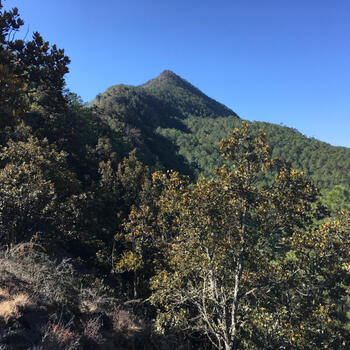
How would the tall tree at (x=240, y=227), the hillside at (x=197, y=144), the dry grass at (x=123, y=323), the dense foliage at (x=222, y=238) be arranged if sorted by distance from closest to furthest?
the dense foliage at (x=222, y=238)
the dry grass at (x=123, y=323)
the tall tree at (x=240, y=227)
the hillside at (x=197, y=144)

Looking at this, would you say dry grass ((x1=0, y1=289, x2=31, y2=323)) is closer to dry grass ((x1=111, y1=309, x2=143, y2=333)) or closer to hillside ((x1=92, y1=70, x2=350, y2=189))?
dry grass ((x1=111, y1=309, x2=143, y2=333))

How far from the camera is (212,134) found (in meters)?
156

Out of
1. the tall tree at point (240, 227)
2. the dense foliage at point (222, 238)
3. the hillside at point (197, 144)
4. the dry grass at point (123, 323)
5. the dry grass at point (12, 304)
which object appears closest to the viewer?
the dry grass at point (12, 304)

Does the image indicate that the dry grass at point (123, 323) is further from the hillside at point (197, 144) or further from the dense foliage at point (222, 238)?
the hillside at point (197, 144)

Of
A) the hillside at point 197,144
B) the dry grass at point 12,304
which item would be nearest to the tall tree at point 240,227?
the dry grass at point 12,304

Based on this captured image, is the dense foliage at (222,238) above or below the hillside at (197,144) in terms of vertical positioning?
below

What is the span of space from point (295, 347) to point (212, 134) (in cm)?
15389

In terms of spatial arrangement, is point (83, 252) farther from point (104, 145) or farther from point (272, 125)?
point (272, 125)

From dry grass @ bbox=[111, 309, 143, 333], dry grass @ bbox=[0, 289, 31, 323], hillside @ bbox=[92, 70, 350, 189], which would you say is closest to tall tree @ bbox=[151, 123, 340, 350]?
dry grass @ bbox=[111, 309, 143, 333]

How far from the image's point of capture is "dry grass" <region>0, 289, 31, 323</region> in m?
4.69

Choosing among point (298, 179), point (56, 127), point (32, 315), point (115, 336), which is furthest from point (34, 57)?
point (56, 127)

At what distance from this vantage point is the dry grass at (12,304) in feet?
15.4

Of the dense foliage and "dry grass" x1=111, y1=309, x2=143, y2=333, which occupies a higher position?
the dense foliage

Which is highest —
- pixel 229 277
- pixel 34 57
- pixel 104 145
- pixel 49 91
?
pixel 104 145
